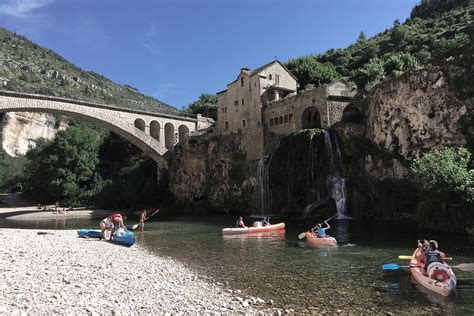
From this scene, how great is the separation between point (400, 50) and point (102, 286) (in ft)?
239

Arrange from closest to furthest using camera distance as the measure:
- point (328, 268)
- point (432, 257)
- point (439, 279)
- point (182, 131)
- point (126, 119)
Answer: point (439, 279) < point (432, 257) < point (328, 268) < point (126, 119) < point (182, 131)

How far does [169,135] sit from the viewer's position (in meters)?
57.8

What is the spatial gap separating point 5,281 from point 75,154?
5320 cm

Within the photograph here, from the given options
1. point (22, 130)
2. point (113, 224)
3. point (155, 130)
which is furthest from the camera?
point (22, 130)

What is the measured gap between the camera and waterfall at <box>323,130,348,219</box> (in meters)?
33.5

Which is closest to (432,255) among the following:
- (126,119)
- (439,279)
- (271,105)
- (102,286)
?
(439,279)

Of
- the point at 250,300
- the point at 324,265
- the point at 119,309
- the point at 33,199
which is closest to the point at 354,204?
the point at 324,265

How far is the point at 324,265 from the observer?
1417cm

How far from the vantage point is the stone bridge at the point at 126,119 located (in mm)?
40031

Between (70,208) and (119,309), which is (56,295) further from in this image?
(70,208)

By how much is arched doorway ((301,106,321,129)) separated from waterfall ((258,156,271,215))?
18.3ft

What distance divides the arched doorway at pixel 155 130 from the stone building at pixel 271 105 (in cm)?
986

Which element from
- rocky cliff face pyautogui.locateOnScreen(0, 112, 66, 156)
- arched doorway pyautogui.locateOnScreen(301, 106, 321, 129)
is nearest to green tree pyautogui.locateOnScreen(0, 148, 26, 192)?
rocky cliff face pyautogui.locateOnScreen(0, 112, 66, 156)

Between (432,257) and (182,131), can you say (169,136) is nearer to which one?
(182,131)
